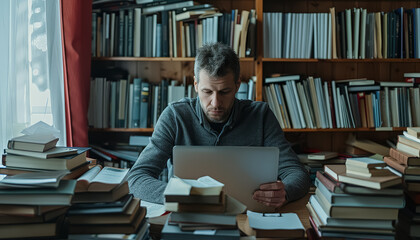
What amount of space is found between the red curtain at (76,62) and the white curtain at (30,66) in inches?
3.1

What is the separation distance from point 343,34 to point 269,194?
1.78 m

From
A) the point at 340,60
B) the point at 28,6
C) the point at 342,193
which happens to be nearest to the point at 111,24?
the point at 28,6

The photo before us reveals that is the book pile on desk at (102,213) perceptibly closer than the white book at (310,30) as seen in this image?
Yes

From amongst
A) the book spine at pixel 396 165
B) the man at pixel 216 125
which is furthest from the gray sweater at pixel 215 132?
the book spine at pixel 396 165

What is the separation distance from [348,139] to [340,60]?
62cm

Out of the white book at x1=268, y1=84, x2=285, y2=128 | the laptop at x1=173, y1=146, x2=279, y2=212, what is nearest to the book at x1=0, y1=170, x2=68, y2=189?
the laptop at x1=173, y1=146, x2=279, y2=212

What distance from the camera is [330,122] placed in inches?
112

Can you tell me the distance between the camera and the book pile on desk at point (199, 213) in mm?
1031

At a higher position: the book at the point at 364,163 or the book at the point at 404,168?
the book at the point at 364,163

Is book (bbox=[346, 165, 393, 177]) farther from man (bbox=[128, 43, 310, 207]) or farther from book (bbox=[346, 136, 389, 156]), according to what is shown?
book (bbox=[346, 136, 389, 156])

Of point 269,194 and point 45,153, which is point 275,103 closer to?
point 269,194

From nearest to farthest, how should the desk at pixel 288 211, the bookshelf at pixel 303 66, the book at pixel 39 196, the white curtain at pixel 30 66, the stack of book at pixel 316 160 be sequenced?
the book at pixel 39 196
the desk at pixel 288 211
the white curtain at pixel 30 66
the stack of book at pixel 316 160
the bookshelf at pixel 303 66

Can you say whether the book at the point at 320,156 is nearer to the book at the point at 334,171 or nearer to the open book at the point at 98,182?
the book at the point at 334,171

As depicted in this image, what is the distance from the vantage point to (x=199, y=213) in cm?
105
